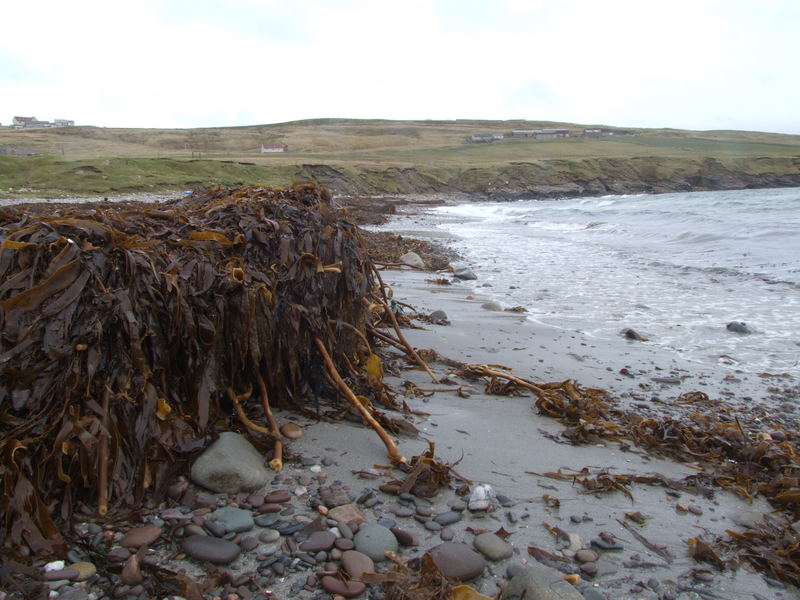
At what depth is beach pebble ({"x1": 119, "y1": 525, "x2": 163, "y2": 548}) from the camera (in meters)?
2.04

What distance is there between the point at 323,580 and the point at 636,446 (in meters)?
2.36

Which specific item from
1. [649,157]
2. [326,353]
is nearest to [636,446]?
[326,353]

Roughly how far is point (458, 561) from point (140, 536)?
1.25 meters

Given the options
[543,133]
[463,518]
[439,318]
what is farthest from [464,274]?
[543,133]

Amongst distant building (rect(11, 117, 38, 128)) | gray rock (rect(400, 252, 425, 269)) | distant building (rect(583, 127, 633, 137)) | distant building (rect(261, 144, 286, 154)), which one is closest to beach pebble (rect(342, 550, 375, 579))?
gray rock (rect(400, 252, 425, 269))

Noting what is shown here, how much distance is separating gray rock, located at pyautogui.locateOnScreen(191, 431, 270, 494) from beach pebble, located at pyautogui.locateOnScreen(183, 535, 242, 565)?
0.33 m

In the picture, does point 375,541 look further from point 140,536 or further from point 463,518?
point 140,536

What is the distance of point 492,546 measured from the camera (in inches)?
87.4

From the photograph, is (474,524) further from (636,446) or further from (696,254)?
(696,254)

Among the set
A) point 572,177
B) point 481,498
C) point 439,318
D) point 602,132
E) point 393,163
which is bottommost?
point 439,318

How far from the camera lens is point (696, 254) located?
14156 millimetres

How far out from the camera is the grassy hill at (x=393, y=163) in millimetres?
31516

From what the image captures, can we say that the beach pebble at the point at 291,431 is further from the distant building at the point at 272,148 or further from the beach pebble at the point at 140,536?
the distant building at the point at 272,148

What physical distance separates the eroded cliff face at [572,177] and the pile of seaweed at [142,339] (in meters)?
40.0
